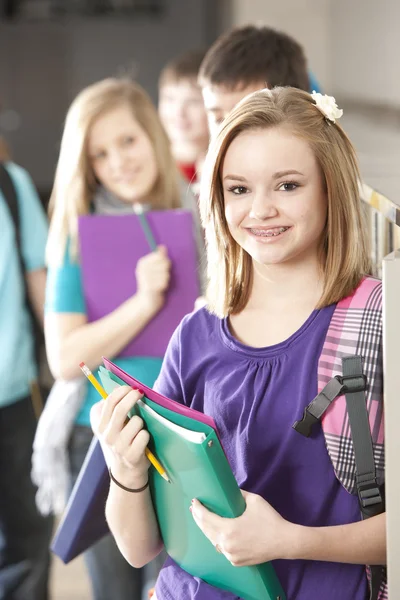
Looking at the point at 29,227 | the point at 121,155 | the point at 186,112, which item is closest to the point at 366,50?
the point at 186,112

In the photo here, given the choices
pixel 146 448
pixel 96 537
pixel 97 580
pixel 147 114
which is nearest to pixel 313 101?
pixel 146 448

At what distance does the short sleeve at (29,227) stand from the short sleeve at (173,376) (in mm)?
1179

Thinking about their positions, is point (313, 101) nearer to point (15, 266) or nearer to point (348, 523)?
point (348, 523)

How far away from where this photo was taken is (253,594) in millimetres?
1104

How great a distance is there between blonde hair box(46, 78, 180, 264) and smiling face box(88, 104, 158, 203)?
17 millimetres

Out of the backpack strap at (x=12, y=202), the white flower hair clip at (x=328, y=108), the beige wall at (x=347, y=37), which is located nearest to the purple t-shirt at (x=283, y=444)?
the white flower hair clip at (x=328, y=108)

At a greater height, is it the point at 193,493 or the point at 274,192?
the point at 274,192

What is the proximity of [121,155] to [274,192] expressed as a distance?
0.94 metres

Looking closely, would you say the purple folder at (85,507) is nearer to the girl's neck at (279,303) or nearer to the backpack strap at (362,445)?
the girl's neck at (279,303)

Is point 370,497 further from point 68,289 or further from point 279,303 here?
point 68,289

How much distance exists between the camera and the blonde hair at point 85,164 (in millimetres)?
1974

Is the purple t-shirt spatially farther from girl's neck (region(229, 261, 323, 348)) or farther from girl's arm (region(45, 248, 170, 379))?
girl's arm (region(45, 248, 170, 379))

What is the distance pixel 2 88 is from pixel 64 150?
7.08m

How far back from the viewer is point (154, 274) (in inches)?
73.5
